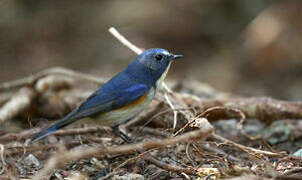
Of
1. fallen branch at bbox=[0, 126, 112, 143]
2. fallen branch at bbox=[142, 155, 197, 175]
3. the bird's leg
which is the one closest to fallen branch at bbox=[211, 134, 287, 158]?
fallen branch at bbox=[142, 155, 197, 175]

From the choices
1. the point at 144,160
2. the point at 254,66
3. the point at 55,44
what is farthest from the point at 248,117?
the point at 55,44

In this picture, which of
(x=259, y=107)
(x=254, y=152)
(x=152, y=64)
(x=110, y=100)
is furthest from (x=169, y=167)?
(x=259, y=107)

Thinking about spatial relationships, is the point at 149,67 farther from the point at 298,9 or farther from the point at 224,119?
the point at 298,9

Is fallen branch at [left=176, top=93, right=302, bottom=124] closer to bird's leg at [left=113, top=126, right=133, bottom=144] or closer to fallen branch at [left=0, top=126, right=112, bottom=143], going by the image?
bird's leg at [left=113, top=126, right=133, bottom=144]

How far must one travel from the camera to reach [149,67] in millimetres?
5574

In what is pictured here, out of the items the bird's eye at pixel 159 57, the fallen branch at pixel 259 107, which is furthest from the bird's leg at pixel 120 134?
the fallen branch at pixel 259 107

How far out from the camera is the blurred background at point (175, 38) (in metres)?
10.3

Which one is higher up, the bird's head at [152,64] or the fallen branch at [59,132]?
the bird's head at [152,64]

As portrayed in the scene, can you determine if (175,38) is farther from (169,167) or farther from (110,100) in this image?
(169,167)

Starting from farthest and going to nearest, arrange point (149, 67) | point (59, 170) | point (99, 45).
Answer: point (99, 45)
point (149, 67)
point (59, 170)

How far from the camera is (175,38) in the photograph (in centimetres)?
1185

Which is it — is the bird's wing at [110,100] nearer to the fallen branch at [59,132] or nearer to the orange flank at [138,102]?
the orange flank at [138,102]

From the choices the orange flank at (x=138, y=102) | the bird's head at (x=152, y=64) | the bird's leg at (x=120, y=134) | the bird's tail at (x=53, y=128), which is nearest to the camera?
the bird's tail at (x=53, y=128)

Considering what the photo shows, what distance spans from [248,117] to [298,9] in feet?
18.0
